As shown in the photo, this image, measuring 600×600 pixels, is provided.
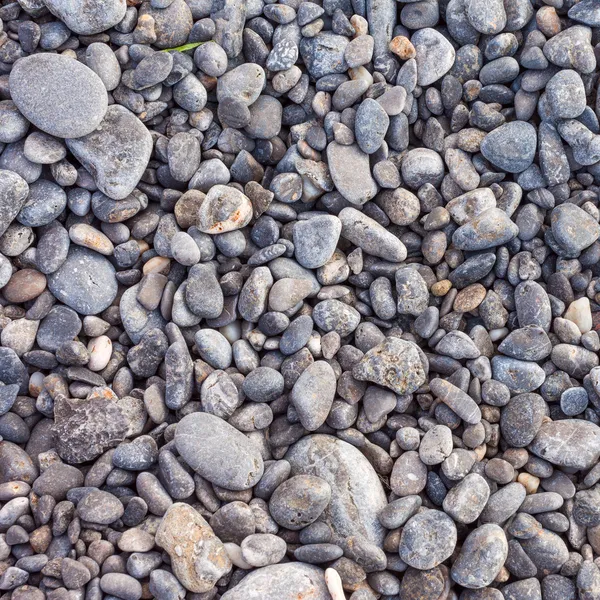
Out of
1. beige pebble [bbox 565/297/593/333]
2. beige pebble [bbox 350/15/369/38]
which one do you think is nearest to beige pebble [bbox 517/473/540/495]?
beige pebble [bbox 565/297/593/333]

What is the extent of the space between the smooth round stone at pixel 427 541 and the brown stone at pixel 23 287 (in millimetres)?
1648

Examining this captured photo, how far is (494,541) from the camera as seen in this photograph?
2.06 metres

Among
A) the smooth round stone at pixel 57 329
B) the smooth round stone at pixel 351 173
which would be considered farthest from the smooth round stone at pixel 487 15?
the smooth round stone at pixel 57 329

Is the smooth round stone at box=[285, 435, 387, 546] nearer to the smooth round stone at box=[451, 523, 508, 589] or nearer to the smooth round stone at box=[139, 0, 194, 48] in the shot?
the smooth round stone at box=[451, 523, 508, 589]

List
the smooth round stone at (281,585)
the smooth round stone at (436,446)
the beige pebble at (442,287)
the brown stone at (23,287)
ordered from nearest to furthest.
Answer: the smooth round stone at (281,585) < the smooth round stone at (436,446) < the brown stone at (23,287) < the beige pebble at (442,287)

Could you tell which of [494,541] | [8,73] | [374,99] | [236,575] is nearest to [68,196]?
[8,73]

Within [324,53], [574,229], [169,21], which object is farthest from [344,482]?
[169,21]

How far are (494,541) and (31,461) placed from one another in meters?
1.65

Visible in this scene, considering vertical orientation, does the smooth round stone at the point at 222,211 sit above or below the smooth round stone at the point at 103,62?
below

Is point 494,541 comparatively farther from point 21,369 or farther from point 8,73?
point 8,73

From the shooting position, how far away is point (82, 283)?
247cm

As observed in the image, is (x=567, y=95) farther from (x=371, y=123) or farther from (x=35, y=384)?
(x=35, y=384)

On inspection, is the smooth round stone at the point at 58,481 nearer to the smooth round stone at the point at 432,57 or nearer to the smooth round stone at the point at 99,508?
the smooth round stone at the point at 99,508

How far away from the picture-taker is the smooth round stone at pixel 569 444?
88.4 inches
